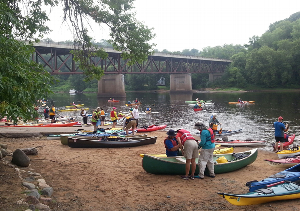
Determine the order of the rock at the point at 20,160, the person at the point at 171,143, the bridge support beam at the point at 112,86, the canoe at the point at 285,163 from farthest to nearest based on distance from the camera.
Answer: the bridge support beam at the point at 112,86, the canoe at the point at 285,163, the rock at the point at 20,160, the person at the point at 171,143

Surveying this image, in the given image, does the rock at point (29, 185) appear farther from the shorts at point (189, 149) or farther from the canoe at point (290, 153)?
the canoe at point (290, 153)

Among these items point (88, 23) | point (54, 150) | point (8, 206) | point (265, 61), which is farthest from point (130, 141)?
point (265, 61)

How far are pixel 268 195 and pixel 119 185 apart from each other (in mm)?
4488

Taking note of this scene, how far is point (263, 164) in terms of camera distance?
13.6 metres

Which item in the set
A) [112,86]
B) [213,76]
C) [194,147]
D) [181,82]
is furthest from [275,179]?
[213,76]

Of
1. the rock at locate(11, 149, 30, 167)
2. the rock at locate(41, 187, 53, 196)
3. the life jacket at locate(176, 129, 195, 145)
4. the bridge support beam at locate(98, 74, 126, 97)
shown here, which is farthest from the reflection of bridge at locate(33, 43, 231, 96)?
the rock at locate(41, 187, 53, 196)

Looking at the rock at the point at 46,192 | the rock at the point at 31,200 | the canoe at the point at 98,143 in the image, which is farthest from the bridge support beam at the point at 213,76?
the rock at the point at 31,200

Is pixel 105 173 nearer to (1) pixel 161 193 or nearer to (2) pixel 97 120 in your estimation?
(1) pixel 161 193

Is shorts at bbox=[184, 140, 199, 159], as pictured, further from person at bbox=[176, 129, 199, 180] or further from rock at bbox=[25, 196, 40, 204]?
rock at bbox=[25, 196, 40, 204]

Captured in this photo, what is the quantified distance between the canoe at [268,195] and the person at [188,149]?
224cm

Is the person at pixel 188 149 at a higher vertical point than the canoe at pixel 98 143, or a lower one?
higher

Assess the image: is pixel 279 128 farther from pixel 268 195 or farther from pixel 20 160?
pixel 20 160

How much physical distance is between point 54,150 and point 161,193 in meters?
7.62

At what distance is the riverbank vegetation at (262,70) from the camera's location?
271 ft
